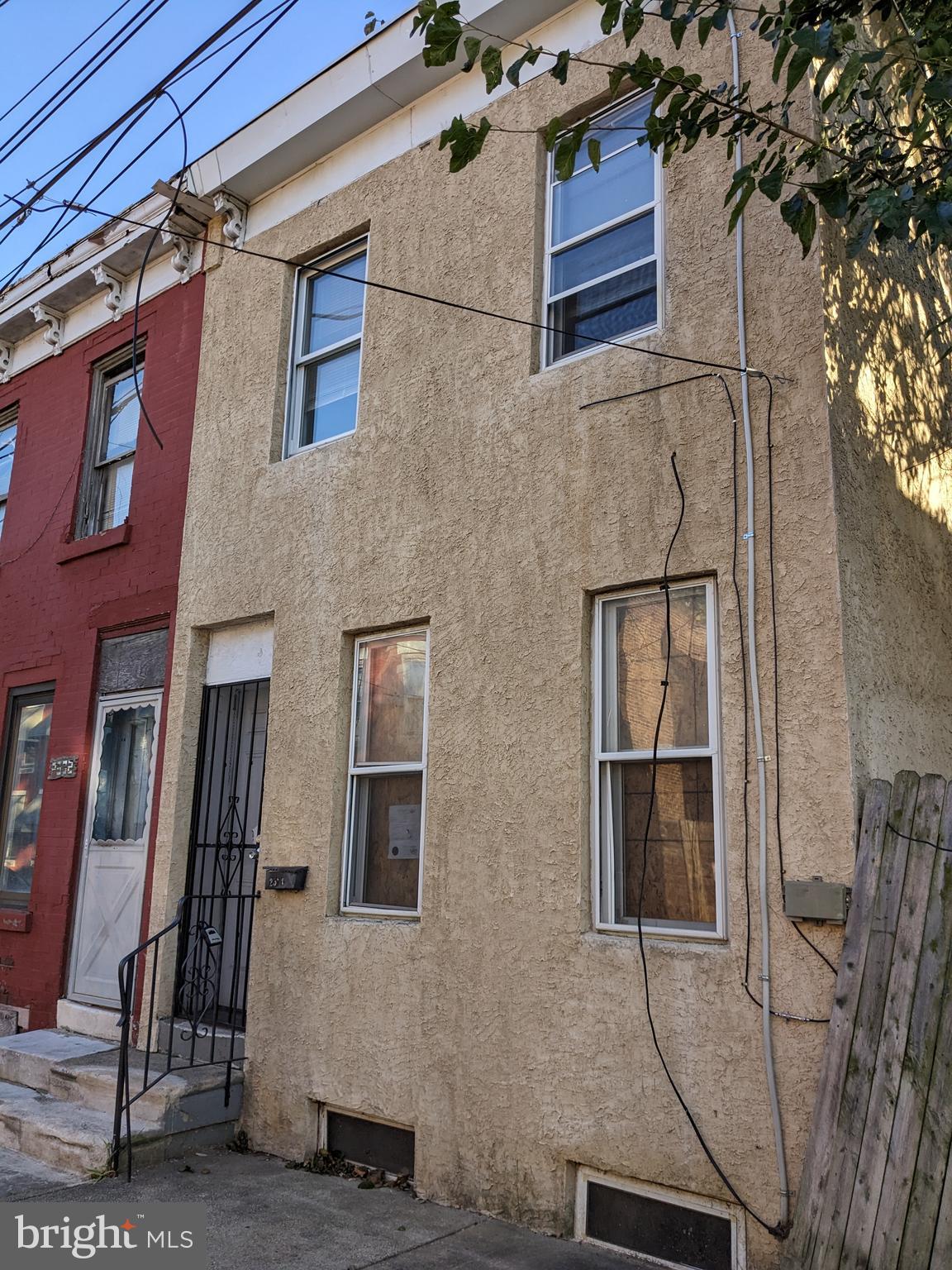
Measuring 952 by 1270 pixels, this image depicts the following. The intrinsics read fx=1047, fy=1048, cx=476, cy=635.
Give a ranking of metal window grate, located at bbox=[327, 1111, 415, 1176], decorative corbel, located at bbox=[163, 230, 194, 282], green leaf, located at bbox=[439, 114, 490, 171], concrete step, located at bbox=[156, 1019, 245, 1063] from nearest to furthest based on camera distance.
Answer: green leaf, located at bbox=[439, 114, 490, 171] → metal window grate, located at bbox=[327, 1111, 415, 1176] → concrete step, located at bbox=[156, 1019, 245, 1063] → decorative corbel, located at bbox=[163, 230, 194, 282]

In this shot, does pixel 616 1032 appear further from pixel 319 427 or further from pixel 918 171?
pixel 319 427

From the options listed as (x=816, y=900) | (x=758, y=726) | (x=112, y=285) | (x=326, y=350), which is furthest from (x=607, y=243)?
(x=112, y=285)

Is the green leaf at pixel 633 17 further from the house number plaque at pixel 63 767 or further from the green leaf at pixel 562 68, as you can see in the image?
the house number plaque at pixel 63 767

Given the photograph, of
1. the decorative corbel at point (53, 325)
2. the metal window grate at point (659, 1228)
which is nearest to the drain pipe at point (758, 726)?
the metal window grate at point (659, 1228)

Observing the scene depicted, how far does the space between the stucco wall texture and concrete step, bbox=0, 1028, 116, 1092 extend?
1.01m

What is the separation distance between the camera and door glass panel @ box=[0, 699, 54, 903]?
373 inches

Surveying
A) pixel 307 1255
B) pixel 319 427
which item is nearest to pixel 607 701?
pixel 307 1255

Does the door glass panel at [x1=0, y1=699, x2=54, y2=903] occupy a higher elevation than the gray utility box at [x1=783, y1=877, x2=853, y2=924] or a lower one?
higher

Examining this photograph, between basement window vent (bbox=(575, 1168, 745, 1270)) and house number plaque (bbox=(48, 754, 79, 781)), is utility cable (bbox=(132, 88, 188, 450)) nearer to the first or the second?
house number plaque (bbox=(48, 754, 79, 781))

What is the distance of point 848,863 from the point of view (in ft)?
14.4

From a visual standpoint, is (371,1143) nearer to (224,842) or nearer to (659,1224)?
(659,1224)

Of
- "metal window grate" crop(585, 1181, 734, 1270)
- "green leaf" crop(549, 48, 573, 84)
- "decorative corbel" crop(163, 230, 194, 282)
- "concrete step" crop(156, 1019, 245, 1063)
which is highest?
"decorative corbel" crop(163, 230, 194, 282)

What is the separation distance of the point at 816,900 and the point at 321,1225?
287 cm

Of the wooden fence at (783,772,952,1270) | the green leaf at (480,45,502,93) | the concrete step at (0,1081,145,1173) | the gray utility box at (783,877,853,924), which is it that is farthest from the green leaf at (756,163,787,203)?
the concrete step at (0,1081,145,1173)
